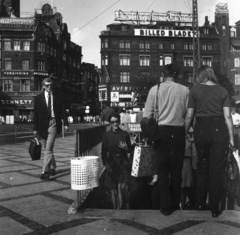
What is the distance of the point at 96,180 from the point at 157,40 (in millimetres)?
60827

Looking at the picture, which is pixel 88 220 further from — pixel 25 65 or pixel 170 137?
pixel 25 65

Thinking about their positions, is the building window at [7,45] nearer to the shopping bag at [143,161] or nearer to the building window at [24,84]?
the building window at [24,84]

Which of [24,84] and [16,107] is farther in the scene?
[24,84]

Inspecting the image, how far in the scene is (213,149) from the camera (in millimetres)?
3596

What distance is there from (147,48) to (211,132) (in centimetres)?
6018

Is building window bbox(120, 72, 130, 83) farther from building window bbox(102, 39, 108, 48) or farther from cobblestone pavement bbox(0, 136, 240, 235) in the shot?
cobblestone pavement bbox(0, 136, 240, 235)

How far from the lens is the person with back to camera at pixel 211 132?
358cm

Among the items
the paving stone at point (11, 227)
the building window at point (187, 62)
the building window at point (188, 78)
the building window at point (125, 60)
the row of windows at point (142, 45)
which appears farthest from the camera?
the building window at point (187, 62)

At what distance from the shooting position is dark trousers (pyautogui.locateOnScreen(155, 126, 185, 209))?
12.3 ft

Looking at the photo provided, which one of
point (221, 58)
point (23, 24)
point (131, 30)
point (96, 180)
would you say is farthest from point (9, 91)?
point (96, 180)

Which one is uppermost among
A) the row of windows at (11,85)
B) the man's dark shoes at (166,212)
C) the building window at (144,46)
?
the building window at (144,46)

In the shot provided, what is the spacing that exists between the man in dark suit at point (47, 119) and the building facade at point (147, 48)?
176 ft

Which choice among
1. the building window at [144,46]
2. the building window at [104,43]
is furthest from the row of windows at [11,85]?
the building window at [144,46]

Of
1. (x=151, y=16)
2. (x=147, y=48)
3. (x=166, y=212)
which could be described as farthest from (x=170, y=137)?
(x=151, y=16)
